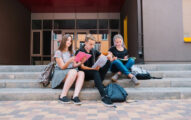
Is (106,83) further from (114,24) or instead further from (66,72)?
(114,24)

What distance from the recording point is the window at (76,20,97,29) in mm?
11540

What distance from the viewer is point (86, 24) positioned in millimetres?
11664

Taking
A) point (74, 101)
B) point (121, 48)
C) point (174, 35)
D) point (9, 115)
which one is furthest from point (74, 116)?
point (174, 35)

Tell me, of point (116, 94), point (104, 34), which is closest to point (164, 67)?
point (116, 94)

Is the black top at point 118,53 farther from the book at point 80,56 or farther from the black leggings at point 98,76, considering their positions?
the book at point 80,56

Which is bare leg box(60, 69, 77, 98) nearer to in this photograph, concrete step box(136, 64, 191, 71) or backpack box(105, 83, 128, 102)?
backpack box(105, 83, 128, 102)

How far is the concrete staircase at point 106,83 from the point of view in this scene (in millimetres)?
3326

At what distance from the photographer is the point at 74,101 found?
9.96 feet

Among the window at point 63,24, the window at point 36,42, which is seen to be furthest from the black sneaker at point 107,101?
the window at point 36,42

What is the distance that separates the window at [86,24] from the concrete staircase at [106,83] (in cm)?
736

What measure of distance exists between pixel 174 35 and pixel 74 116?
206 inches

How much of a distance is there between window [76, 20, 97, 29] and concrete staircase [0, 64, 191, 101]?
7362 mm

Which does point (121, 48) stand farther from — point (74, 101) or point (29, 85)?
point (29, 85)

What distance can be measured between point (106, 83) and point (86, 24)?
27.9 feet
